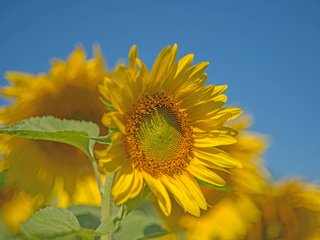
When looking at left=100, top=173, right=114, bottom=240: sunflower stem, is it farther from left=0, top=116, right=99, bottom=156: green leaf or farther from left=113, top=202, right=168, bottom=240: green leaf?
left=113, top=202, right=168, bottom=240: green leaf

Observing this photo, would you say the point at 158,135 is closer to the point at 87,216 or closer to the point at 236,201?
the point at 87,216

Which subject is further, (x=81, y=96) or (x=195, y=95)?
(x=81, y=96)

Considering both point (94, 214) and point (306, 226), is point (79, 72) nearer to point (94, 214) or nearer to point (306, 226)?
point (94, 214)

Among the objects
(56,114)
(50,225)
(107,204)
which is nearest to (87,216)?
(107,204)

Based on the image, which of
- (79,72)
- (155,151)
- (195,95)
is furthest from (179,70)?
(79,72)

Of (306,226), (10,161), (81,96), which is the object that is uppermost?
(81,96)
